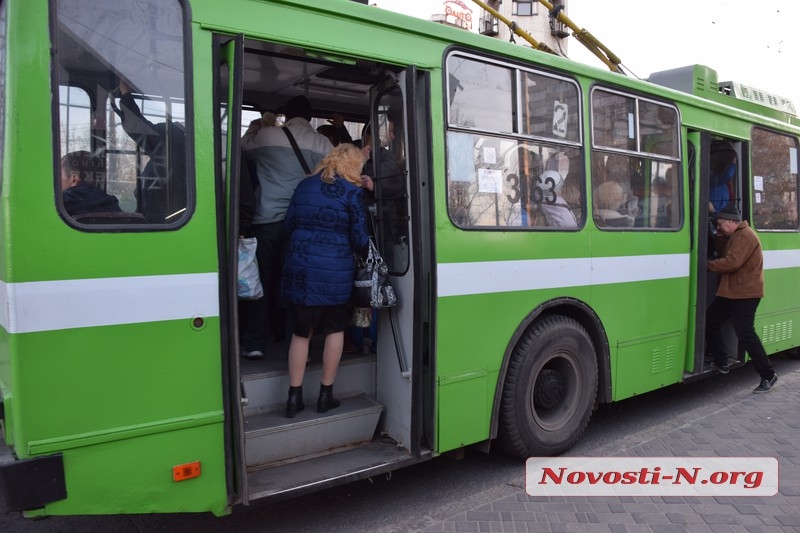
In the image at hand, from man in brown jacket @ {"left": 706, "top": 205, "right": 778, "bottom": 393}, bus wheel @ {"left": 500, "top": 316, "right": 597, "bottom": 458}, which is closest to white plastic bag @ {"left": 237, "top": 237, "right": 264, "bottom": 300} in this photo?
bus wheel @ {"left": 500, "top": 316, "right": 597, "bottom": 458}

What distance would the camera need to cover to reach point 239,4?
300 centimetres

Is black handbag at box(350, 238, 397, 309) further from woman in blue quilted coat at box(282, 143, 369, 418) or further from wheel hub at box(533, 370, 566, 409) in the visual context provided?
wheel hub at box(533, 370, 566, 409)

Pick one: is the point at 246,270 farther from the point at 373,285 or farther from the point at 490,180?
the point at 490,180

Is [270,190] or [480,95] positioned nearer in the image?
[480,95]

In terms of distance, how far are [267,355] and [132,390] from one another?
65.8 inches

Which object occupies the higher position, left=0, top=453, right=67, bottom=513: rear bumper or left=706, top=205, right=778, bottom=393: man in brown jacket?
left=706, top=205, right=778, bottom=393: man in brown jacket

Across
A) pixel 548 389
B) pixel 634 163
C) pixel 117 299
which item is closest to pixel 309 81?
pixel 634 163

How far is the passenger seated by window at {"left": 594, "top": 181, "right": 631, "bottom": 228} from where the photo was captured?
15.4 feet

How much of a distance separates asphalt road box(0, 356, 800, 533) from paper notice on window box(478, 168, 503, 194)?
1946 mm

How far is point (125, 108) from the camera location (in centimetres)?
278

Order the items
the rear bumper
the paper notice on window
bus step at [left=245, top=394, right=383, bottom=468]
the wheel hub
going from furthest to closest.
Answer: the wheel hub, the paper notice on window, bus step at [left=245, top=394, right=383, bottom=468], the rear bumper

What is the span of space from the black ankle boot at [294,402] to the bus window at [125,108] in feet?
4.56

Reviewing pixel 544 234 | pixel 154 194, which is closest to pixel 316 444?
pixel 154 194

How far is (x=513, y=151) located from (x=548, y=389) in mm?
1734
